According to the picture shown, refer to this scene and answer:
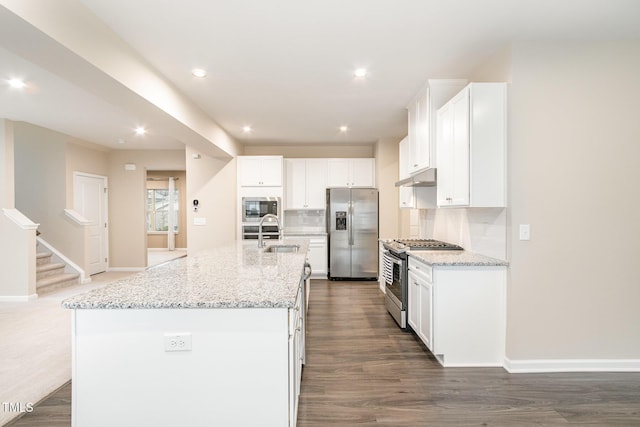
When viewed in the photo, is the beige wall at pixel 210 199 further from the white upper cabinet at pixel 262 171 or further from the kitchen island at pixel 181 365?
the kitchen island at pixel 181 365

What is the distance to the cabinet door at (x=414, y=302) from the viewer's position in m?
3.08

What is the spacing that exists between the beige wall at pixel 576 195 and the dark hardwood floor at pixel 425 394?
348mm

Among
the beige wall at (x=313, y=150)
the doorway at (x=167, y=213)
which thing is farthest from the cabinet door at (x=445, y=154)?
the doorway at (x=167, y=213)

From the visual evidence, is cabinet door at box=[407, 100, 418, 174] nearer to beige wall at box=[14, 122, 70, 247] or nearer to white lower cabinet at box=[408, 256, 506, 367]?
white lower cabinet at box=[408, 256, 506, 367]

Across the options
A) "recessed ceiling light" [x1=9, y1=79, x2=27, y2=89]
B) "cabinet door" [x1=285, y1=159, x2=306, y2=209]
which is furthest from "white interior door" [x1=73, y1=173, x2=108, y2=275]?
"cabinet door" [x1=285, y1=159, x2=306, y2=209]

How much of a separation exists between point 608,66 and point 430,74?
1.35 metres

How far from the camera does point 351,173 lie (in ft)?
20.6

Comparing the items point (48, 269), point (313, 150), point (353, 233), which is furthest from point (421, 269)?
point (48, 269)

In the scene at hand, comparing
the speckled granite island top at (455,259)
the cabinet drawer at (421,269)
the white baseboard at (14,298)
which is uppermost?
the speckled granite island top at (455,259)

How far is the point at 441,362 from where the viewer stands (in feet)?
8.94

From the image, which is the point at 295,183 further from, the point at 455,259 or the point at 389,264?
the point at 455,259

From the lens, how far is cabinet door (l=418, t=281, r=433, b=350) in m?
2.76

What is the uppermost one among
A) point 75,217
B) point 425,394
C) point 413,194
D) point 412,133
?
point 412,133

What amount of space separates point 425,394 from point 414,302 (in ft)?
3.28
